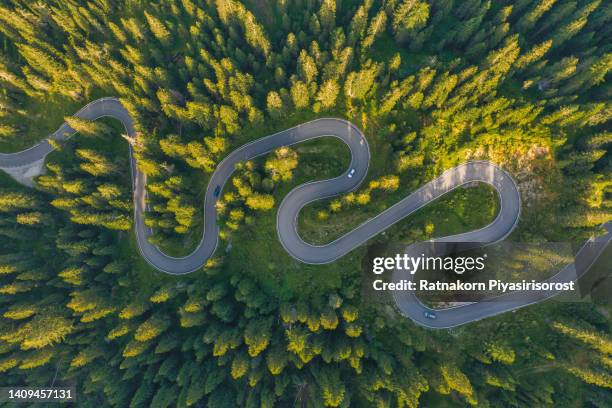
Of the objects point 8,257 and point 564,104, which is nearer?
point 564,104

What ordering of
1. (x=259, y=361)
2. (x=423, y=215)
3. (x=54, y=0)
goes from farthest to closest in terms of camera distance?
(x=54, y=0)
(x=423, y=215)
(x=259, y=361)

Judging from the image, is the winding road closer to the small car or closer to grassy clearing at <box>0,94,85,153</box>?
the small car

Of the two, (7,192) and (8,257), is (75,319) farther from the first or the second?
(7,192)

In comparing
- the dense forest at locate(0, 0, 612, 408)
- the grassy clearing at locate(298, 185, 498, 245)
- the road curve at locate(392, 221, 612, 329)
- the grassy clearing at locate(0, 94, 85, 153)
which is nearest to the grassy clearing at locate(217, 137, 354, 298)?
the dense forest at locate(0, 0, 612, 408)

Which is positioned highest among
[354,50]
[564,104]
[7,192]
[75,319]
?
[354,50]

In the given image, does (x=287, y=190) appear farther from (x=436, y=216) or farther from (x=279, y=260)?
(x=436, y=216)

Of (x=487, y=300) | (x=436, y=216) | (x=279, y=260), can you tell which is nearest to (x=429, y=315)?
(x=487, y=300)

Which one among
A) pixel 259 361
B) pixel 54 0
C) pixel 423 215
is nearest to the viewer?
pixel 259 361

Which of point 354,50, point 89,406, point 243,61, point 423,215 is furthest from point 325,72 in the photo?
point 89,406
